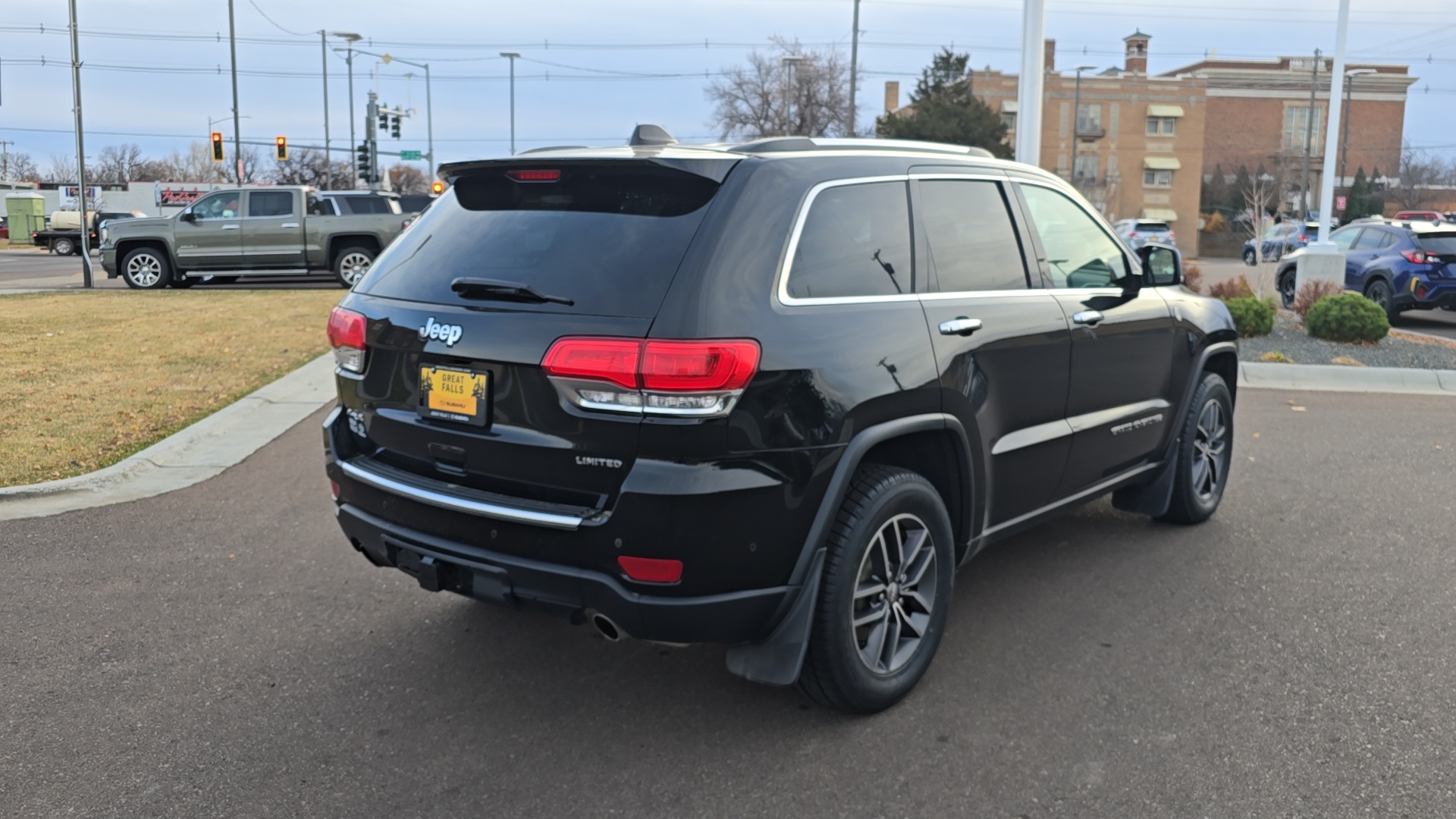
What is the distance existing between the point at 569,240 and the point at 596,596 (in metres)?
1.09

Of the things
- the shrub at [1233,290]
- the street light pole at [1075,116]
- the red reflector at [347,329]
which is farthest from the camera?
the street light pole at [1075,116]

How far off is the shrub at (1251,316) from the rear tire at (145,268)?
1745 centimetres

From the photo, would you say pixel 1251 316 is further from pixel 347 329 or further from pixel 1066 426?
pixel 347 329

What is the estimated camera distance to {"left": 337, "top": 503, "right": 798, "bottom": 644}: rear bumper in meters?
3.29

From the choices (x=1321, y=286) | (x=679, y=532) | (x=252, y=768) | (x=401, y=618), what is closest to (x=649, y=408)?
(x=679, y=532)

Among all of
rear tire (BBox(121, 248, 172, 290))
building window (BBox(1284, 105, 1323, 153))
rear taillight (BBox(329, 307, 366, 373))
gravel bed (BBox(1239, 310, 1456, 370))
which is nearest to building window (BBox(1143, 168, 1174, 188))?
building window (BBox(1284, 105, 1323, 153))

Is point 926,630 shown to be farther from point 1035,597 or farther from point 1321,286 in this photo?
point 1321,286

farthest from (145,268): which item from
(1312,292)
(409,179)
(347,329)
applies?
(409,179)

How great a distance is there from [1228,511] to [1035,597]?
2030 mm

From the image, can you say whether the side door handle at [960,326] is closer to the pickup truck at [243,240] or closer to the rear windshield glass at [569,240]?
the rear windshield glass at [569,240]

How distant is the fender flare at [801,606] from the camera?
344 cm

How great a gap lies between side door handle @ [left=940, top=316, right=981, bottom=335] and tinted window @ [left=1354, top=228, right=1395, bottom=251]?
1619 centimetres

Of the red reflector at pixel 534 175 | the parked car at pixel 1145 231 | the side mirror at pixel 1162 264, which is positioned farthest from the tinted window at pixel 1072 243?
the parked car at pixel 1145 231

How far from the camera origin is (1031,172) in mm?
4887
